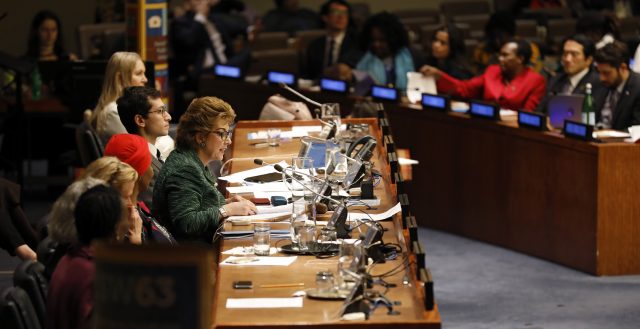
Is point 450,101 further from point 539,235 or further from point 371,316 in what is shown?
point 371,316

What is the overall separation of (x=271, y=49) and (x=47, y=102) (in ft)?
10.1

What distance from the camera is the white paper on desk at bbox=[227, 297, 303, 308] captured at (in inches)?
159

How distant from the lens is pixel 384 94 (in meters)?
9.13

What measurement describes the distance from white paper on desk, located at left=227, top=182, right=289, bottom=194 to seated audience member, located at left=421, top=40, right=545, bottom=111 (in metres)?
3.21

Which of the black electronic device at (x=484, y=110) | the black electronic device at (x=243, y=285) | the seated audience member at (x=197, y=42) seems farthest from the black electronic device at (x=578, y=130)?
the seated audience member at (x=197, y=42)

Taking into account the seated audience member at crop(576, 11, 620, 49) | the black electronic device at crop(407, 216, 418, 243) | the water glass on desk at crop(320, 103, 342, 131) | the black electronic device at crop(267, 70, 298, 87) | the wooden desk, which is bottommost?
the wooden desk

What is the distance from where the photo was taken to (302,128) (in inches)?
295

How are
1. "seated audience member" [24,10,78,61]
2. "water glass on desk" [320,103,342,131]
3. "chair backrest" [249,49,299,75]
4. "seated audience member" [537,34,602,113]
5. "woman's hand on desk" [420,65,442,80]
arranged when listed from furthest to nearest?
1. "chair backrest" [249,49,299,75]
2. "seated audience member" [24,10,78,61]
3. "woman's hand on desk" [420,65,442,80]
4. "seated audience member" [537,34,602,113]
5. "water glass on desk" [320,103,342,131]

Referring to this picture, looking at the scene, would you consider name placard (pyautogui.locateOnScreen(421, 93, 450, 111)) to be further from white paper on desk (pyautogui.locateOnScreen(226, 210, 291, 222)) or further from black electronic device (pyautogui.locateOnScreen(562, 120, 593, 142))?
white paper on desk (pyautogui.locateOnScreen(226, 210, 291, 222))

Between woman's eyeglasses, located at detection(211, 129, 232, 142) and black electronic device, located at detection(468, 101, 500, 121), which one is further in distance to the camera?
black electronic device, located at detection(468, 101, 500, 121)

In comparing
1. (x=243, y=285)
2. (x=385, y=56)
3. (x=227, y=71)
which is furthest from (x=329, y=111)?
(x=227, y=71)

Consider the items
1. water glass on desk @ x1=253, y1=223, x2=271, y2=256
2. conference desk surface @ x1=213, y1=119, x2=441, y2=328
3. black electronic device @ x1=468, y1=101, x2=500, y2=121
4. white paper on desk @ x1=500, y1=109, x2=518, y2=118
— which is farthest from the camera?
white paper on desk @ x1=500, y1=109, x2=518, y2=118

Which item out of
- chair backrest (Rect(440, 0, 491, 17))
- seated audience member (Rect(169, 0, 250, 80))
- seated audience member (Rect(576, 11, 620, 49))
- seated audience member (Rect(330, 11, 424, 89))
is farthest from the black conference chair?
chair backrest (Rect(440, 0, 491, 17))

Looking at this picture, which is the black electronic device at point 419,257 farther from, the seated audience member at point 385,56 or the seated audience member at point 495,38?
the seated audience member at point 495,38
